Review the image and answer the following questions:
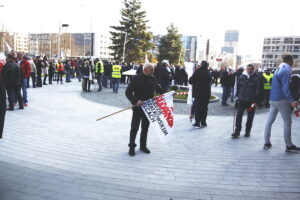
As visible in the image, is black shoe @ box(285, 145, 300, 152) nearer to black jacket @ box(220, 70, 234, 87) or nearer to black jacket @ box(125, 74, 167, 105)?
black jacket @ box(125, 74, 167, 105)

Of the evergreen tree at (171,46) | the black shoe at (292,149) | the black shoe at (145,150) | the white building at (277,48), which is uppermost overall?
the white building at (277,48)

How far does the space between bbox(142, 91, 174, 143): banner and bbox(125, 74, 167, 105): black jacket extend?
16 centimetres

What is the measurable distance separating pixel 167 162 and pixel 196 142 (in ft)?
5.52

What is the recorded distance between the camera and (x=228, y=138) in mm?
7137

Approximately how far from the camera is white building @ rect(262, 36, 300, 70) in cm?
13750

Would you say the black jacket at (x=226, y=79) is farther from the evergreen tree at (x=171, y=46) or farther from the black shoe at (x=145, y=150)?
the evergreen tree at (x=171, y=46)

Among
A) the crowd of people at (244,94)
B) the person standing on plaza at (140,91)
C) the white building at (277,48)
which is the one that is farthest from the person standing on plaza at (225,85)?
the white building at (277,48)

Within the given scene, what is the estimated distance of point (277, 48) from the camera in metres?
145

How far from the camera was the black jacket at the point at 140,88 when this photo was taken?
536cm

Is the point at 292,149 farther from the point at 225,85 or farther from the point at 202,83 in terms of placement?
the point at 225,85

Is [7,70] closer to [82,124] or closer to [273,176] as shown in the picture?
[82,124]

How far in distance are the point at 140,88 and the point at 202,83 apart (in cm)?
327

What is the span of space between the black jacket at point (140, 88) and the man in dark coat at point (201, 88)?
3036mm

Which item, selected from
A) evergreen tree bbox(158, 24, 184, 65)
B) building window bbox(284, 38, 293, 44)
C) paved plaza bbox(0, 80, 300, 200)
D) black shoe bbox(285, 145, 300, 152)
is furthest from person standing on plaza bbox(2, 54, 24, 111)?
building window bbox(284, 38, 293, 44)
